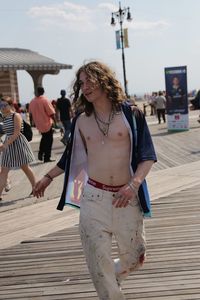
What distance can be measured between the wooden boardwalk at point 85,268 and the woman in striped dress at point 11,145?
78.3 inches

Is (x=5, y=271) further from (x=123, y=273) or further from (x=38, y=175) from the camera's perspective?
(x=38, y=175)

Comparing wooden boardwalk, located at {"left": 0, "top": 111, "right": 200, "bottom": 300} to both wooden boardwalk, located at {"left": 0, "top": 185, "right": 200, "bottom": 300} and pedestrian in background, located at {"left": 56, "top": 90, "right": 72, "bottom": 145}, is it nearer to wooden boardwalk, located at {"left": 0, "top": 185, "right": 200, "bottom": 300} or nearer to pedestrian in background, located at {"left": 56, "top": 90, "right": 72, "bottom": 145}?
wooden boardwalk, located at {"left": 0, "top": 185, "right": 200, "bottom": 300}

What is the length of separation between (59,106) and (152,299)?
11218 mm

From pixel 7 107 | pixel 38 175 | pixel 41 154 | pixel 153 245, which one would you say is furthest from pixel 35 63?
pixel 153 245

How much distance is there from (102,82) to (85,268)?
7.00 feet

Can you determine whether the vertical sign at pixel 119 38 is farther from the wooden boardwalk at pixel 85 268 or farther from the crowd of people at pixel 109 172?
the crowd of people at pixel 109 172

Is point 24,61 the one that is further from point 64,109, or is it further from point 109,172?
point 109,172

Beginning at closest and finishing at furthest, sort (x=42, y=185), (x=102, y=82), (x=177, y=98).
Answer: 1. (x=102, y=82)
2. (x=42, y=185)
3. (x=177, y=98)

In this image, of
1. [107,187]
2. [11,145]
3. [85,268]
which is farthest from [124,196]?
[11,145]

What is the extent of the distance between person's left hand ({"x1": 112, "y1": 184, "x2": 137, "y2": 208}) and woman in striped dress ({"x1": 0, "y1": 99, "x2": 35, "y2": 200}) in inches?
185

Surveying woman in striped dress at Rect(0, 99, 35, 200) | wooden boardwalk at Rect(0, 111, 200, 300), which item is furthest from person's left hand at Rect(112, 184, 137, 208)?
woman in striped dress at Rect(0, 99, 35, 200)

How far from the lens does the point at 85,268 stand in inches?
177

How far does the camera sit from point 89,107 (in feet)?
10.3

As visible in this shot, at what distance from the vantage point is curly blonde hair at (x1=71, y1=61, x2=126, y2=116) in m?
2.95
